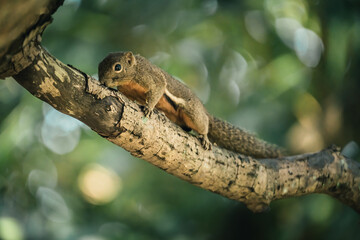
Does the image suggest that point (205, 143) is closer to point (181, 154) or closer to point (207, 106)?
point (181, 154)

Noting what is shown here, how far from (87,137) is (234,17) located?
326 centimetres

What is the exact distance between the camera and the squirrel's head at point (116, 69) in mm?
2348

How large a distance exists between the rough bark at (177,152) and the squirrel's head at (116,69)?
17.7 inches

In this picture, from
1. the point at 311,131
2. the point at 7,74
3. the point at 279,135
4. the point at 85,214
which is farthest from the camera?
the point at 85,214

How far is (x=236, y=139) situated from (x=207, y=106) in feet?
9.28

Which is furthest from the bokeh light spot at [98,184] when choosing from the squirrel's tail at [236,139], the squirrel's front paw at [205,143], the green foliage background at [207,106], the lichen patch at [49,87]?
the lichen patch at [49,87]

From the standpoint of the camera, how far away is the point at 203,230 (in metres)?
5.70

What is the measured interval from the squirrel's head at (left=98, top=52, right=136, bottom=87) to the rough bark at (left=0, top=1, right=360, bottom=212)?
17.7 inches

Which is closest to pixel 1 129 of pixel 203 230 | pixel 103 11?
pixel 103 11

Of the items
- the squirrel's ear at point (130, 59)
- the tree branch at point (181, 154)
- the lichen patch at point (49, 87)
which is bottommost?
the lichen patch at point (49, 87)

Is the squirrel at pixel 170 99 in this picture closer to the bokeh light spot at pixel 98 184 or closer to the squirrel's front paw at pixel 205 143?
the squirrel's front paw at pixel 205 143

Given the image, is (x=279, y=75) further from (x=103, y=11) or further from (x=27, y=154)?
(x=27, y=154)

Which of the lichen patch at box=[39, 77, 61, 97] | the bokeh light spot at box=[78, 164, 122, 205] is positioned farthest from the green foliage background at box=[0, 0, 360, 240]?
the lichen patch at box=[39, 77, 61, 97]

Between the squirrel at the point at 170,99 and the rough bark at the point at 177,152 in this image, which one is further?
the squirrel at the point at 170,99
